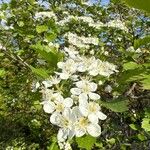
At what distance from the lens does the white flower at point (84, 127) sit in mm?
1608

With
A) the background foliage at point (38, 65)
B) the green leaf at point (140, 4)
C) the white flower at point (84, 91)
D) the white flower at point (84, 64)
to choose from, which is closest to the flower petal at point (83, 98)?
the white flower at point (84, 91)

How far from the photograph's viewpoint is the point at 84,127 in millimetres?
1606

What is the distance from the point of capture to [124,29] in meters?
4.67

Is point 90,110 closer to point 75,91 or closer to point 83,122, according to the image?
point 83,122

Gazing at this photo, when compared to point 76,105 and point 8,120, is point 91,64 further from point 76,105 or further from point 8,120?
point 8,120

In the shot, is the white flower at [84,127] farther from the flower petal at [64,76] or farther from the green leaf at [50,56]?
the green leaf at [50,56]

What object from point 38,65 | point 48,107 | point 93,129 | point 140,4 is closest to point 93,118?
point 93,129

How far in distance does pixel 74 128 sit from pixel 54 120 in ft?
0.30

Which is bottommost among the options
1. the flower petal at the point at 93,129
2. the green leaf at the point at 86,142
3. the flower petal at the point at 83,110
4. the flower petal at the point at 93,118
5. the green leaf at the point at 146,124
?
the green leaf at the point at 146,124

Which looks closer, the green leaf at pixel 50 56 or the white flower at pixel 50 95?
the white flower at pixel 50 95

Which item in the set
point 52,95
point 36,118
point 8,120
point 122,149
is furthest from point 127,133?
point 52,95

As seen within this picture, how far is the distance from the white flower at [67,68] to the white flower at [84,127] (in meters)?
0.26

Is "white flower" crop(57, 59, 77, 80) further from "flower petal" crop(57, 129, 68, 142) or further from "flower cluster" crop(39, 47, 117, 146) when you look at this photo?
"flower petal" crop(57, 129, 68, 142)

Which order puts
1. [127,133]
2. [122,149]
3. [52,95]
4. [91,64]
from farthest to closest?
[127,133], [122,149], [91,64], [52,95]
